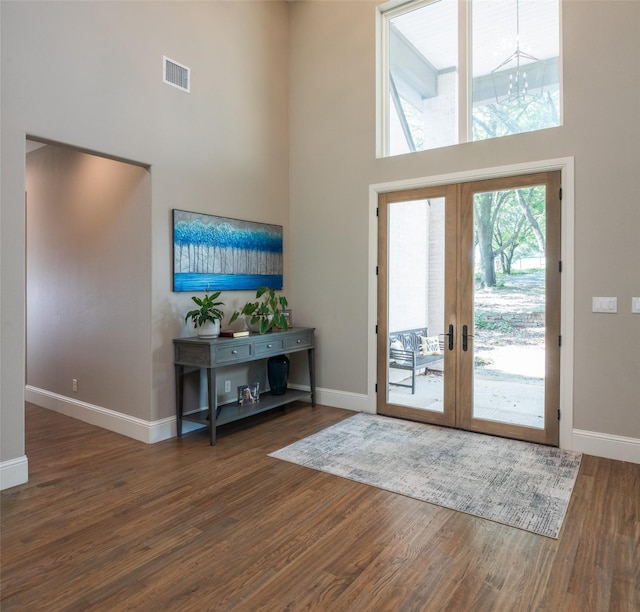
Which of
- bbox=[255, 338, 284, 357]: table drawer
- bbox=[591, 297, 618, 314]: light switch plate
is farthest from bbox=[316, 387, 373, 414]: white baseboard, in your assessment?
bbox=[591, 297, 618, 314]: light switch plate

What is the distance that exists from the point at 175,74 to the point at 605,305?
13.5 feet

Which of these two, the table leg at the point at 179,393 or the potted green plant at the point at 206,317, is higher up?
the potted green plant at the point at 206,317

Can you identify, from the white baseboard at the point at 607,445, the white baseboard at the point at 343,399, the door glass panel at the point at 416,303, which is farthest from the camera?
the white baseboard at the point at 343,399

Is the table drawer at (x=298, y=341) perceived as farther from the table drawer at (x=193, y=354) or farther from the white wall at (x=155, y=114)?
the table drawer at (x=193, y=354)

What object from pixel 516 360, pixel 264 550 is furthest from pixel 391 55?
pixel 264 550

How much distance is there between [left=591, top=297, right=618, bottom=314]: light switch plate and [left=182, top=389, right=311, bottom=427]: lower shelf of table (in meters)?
2.81

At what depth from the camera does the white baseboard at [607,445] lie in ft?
11.1

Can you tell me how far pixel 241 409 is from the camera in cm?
418

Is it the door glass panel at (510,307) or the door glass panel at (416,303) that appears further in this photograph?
the door glass panel at (416,303)

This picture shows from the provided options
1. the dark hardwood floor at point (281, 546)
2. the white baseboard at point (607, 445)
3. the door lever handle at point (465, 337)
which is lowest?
the dark hardwood floor at point (281, 546)

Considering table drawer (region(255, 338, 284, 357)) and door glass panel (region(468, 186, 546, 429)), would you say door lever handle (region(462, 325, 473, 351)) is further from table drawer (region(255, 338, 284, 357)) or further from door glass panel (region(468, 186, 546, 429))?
table drawer (region(255, 338, 284, 357))

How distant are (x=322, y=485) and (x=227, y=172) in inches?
122

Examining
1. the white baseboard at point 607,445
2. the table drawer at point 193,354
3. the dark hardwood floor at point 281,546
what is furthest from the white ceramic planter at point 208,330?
the white baseboard at point 607,445

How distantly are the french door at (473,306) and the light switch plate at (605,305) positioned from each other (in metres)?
0.28
